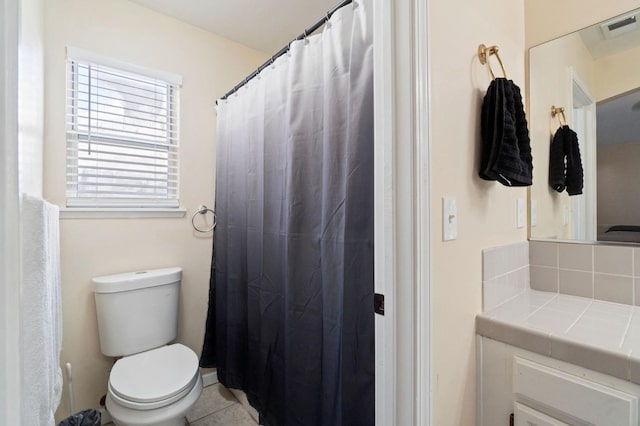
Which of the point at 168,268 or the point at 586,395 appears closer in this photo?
the point at 586,395

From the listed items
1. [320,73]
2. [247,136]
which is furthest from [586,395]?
[247,136]

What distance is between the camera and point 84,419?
1.35m

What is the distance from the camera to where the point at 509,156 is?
89cm

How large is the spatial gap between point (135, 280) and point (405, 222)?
1538 millimetres

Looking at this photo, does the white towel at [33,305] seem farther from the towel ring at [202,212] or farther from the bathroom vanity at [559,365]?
the towel ring at [202,212]

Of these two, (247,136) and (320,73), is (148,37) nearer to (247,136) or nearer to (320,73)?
(247,136)

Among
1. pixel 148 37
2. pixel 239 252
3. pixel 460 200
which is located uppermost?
pixel 148 37

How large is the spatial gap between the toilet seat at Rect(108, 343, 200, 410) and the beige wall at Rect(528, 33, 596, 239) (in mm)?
1749

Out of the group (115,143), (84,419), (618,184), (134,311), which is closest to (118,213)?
(115,143)

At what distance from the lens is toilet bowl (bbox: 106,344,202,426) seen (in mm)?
1172

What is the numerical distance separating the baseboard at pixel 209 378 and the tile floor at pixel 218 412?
5cm

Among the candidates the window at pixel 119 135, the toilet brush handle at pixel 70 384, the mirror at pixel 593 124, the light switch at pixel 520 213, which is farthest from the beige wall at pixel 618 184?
the toilet brush handle at pixel 70 384

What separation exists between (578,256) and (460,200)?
736 millimetres

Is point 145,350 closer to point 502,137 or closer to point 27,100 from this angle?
point 27,100
